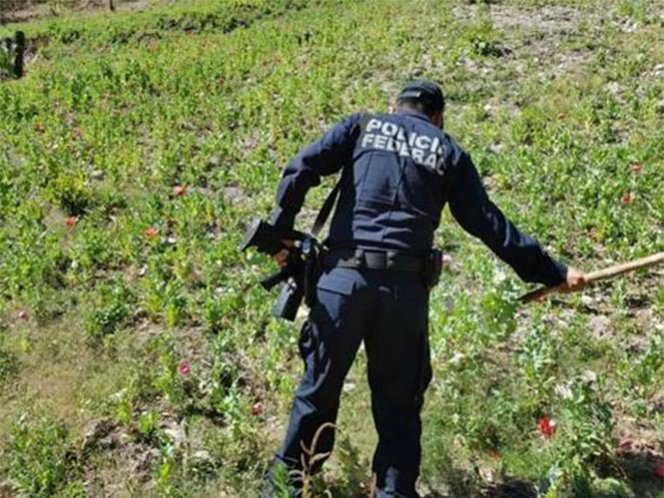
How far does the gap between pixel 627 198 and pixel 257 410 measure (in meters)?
4.48

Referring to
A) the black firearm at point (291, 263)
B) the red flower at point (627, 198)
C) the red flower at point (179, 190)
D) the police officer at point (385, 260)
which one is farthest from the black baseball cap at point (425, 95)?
the red flower at point (179, 190)

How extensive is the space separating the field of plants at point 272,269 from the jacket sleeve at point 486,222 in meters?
0.89

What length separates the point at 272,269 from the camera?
7133 millimetres

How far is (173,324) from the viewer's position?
659 cm

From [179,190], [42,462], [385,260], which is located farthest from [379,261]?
[179,190]

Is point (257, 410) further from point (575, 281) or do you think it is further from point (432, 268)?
point (575, 281)

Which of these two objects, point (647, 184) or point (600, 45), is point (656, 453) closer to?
point (647, 184)

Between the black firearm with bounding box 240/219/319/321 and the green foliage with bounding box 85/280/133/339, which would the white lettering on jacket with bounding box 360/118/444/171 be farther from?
the green foliage with bounding box 85/280/133/339

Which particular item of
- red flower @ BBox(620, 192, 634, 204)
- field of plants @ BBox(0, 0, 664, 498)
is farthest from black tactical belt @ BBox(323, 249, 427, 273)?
red flower @ BBox(620, 192, 634, 204)

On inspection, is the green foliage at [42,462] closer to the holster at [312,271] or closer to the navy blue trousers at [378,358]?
the navy blue trousers at [378,358]

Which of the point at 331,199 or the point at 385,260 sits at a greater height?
the point at 331,199

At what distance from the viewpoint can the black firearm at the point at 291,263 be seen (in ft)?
14.5

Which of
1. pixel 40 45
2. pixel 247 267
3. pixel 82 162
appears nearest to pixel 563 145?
pixel 247 267

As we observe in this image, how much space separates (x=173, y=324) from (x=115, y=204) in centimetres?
296
